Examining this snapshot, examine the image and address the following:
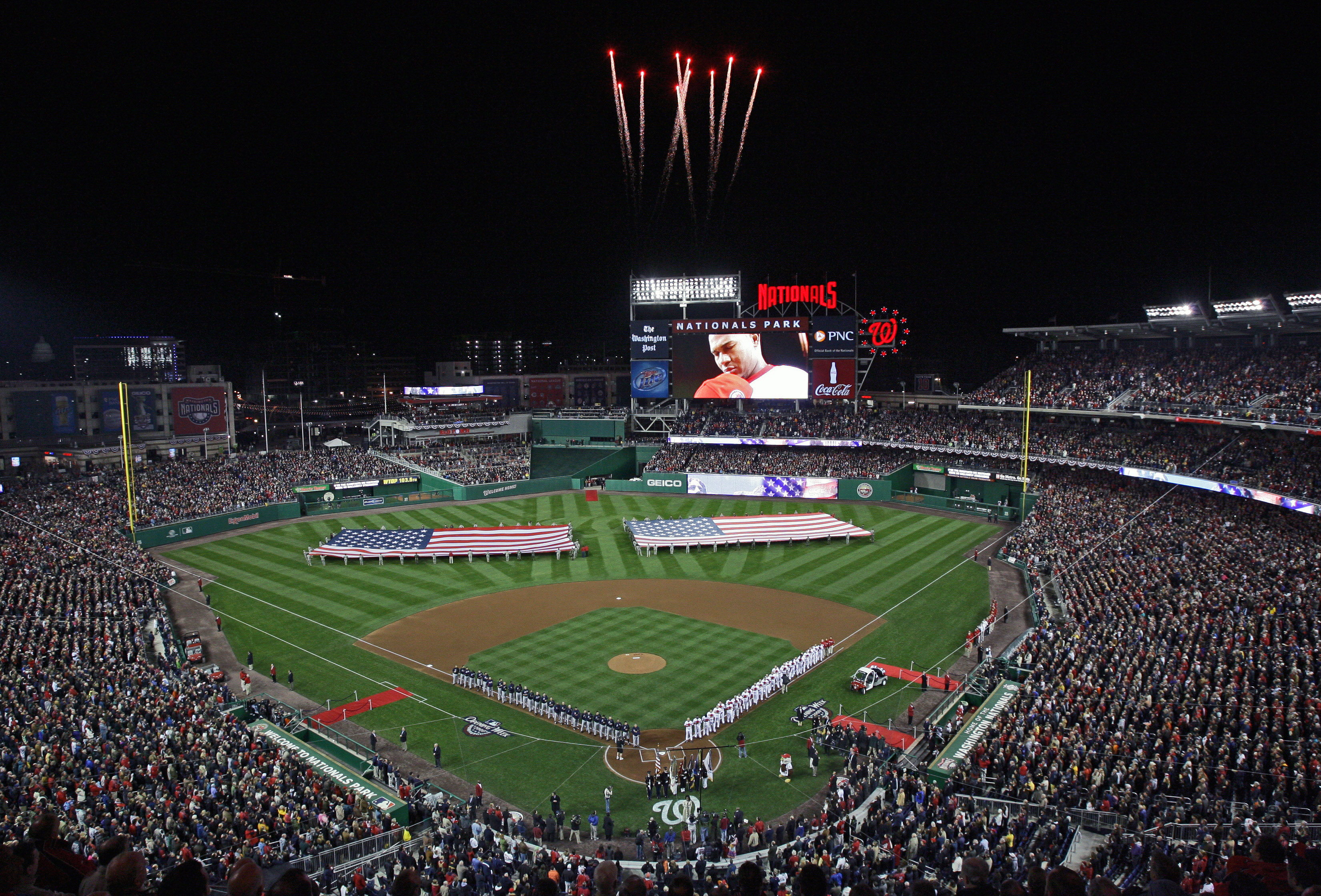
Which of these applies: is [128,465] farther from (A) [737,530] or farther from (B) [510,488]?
(A) [737,530]

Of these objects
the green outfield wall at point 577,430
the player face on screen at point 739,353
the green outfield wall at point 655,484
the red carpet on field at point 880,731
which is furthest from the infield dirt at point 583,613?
the green outfield wall at point 577,430

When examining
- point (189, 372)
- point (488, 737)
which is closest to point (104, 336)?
point (189, 372)

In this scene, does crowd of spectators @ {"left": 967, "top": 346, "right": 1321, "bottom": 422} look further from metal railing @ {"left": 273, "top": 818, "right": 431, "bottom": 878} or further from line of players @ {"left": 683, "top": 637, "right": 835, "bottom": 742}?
metal railing @ {"left": 273, "top": 818, "right": 431, "bottom": 878}

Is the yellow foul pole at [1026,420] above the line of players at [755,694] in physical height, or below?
above

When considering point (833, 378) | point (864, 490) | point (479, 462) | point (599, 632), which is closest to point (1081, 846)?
point (599, 632)

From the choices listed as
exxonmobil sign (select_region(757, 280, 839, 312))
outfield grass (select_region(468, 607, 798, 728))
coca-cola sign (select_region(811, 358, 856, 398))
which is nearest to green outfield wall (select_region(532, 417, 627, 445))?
exxonmobil sign (select_region(757, 280, 839, 312))

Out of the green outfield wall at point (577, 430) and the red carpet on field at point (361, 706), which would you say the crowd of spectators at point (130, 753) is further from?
the green outfield wall at point (577, 430)
